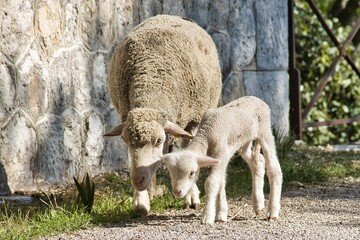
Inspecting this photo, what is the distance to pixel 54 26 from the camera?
26.2 feet

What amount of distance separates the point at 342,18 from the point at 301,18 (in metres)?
1.34

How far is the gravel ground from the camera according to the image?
5.71 meters

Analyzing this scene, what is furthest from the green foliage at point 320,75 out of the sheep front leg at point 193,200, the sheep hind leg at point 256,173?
the sheep hind leg at point 256,173

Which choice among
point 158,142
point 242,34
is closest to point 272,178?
point 158,142

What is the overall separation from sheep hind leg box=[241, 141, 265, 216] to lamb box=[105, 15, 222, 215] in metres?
0.45

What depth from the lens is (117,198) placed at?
7109 millimetres

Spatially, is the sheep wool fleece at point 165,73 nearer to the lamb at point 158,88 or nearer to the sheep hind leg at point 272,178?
the lamb at point 158,88

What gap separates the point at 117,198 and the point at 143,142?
1388mm

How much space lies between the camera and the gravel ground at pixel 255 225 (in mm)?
5711

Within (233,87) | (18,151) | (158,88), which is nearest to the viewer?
(158,88)

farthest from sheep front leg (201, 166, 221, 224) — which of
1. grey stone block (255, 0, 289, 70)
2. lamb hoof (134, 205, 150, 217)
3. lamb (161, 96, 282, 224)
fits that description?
grey stone block (255, 0, 289, 70)

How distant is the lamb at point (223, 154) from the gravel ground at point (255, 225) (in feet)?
0.50

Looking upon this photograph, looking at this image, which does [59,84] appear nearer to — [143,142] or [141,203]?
[141,203]

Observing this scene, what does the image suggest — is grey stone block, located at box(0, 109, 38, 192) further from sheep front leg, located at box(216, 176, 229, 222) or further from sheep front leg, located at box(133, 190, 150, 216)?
sheep front leg, located at box(216, 176, 229, 222)
